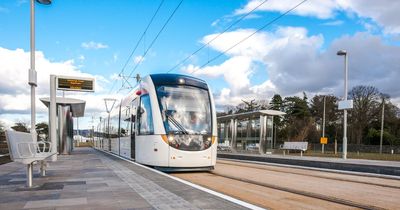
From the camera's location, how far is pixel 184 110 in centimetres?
1358

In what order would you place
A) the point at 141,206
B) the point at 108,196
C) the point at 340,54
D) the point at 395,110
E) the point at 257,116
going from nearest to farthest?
the point at 141,206, the point at 108,196, the point at 340,54, the point at 257,116, the point at 395,110

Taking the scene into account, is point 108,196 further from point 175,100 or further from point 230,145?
point 230,145

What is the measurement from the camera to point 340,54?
2659cm

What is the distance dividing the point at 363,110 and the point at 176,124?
64799 millimetres

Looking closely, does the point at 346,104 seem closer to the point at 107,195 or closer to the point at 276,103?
the point at 107,195

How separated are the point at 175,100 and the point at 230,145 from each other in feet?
65.2

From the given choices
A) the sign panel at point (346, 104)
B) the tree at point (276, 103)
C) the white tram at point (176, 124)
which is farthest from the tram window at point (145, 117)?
the tree at point (276, 103)

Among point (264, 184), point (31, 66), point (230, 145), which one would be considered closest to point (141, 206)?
point (264, 184)

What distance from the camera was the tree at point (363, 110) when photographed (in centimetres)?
7056

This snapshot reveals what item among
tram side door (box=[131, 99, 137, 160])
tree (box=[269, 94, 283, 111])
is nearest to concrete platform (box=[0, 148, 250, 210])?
tram side door (box=[131, 99, 137, 160])

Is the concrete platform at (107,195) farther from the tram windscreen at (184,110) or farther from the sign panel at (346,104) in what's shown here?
the sign panel at (346,104)

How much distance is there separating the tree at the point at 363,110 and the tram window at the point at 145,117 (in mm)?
62630

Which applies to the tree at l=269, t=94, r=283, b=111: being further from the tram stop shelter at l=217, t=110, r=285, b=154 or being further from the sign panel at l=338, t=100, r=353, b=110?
the sign panel at l=338, t=100, r=353, b=110

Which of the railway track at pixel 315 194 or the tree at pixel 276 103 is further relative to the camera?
the tree at pixel 276 103
